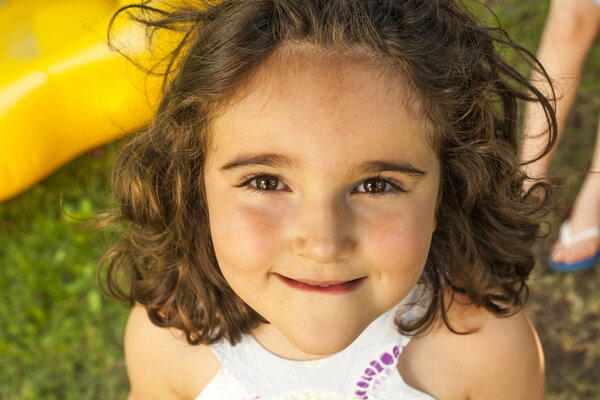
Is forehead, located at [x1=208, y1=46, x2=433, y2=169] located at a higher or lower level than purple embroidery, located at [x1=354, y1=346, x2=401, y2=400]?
higher

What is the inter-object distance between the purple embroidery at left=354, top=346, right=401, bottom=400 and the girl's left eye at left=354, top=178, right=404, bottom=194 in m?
0.55

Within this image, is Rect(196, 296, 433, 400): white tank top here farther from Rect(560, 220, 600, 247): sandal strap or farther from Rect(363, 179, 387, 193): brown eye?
Rect(560, 220, 600, 247): sandal strap

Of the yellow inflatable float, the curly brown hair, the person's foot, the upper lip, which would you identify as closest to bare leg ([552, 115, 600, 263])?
the person's foot

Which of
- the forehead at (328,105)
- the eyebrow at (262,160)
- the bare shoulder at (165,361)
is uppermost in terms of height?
the forehead at (328,105)

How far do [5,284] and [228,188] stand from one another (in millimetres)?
2025

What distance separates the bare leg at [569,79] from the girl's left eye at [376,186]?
1.09 meters

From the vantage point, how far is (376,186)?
4.68ft

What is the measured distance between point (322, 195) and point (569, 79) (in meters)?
1.69

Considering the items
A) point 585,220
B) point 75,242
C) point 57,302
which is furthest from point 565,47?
point 57,302

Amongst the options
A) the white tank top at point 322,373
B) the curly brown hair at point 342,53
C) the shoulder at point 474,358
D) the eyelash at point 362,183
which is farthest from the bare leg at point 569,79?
the eyelash at point 362,183

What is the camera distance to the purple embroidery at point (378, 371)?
1.80 metres

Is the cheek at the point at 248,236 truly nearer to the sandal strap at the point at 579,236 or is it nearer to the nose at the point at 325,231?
the nose at the point at 325,231

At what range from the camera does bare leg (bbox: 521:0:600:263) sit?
99.0 inches

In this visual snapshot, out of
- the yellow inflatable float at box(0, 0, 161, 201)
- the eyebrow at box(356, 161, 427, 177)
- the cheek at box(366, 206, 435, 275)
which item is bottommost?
the yellow inflatable float at box(0, 0, 161, 201)
